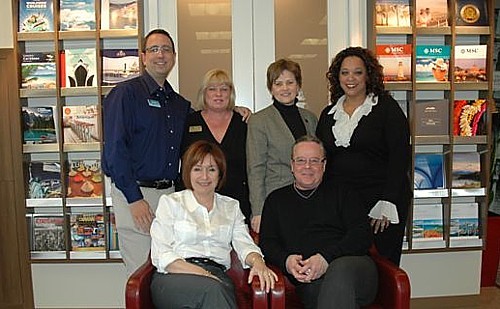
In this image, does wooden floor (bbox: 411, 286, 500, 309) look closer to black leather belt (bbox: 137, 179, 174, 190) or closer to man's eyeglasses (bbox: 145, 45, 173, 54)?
black leather belt (bbox: 137, 179, 174, 190)

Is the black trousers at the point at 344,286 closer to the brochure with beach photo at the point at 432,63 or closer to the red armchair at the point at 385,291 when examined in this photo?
the red armchair at the point at 385,291

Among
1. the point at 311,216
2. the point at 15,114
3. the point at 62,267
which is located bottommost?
the point at 62,267

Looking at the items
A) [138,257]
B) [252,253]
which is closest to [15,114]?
[138,257]

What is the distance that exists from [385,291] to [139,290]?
115 centimetres

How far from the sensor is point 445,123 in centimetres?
407

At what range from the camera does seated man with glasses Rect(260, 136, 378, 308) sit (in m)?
2.65

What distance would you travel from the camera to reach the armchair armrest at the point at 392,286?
2.54 meters

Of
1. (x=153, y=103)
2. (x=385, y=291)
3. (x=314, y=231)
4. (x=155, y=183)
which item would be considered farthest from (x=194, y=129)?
(x=385, y=291)

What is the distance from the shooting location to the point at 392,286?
8.53 ft

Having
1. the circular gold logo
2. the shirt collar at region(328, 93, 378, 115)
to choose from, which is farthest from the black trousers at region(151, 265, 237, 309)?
the circular gold logo

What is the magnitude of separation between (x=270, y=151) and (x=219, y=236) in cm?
60

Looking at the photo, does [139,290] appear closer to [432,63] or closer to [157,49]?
[157,49]

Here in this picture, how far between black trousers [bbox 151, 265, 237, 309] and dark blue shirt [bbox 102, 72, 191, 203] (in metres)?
0.55

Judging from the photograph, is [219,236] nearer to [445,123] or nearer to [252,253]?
[252,253]
